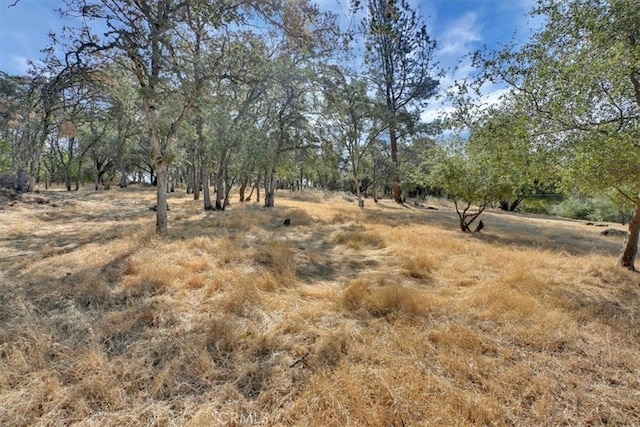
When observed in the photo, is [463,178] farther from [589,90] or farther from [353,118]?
[353,118]

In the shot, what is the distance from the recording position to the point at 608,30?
5047 mm

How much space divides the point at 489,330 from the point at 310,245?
5439 mm

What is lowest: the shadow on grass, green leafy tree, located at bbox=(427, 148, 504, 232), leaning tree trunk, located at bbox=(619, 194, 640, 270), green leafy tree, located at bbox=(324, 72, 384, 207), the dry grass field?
the dry grass field

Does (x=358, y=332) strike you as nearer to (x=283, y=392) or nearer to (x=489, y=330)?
(x=283, y=392)

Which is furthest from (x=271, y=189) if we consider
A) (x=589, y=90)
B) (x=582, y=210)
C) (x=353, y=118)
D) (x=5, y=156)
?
(x=582, y=210)

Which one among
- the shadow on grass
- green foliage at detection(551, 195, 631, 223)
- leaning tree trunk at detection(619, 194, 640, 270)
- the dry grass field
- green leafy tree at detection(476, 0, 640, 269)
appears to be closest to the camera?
the dry grass field

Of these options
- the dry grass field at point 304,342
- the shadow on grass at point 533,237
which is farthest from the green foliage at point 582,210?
the dry grass field at point 304,342

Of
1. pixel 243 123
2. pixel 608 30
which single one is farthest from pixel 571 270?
pixel 243 123

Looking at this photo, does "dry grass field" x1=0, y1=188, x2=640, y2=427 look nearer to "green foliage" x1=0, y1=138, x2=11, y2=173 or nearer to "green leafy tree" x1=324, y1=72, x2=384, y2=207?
"green leafy tree" x1=324, y1=72, x2=384, y2=207

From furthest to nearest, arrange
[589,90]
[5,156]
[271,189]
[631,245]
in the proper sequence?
[5,156] < [271,189] < [631,245] < [589,90]

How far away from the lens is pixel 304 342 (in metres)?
3.25

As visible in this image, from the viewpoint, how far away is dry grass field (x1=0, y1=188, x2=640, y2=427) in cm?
231

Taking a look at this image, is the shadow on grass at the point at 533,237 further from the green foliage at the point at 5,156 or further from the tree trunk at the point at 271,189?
the green foliage at the point at 5,156

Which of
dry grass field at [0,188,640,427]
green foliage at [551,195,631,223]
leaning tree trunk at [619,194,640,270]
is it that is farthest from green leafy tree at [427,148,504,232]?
green foliage at [551,195,631,223]
